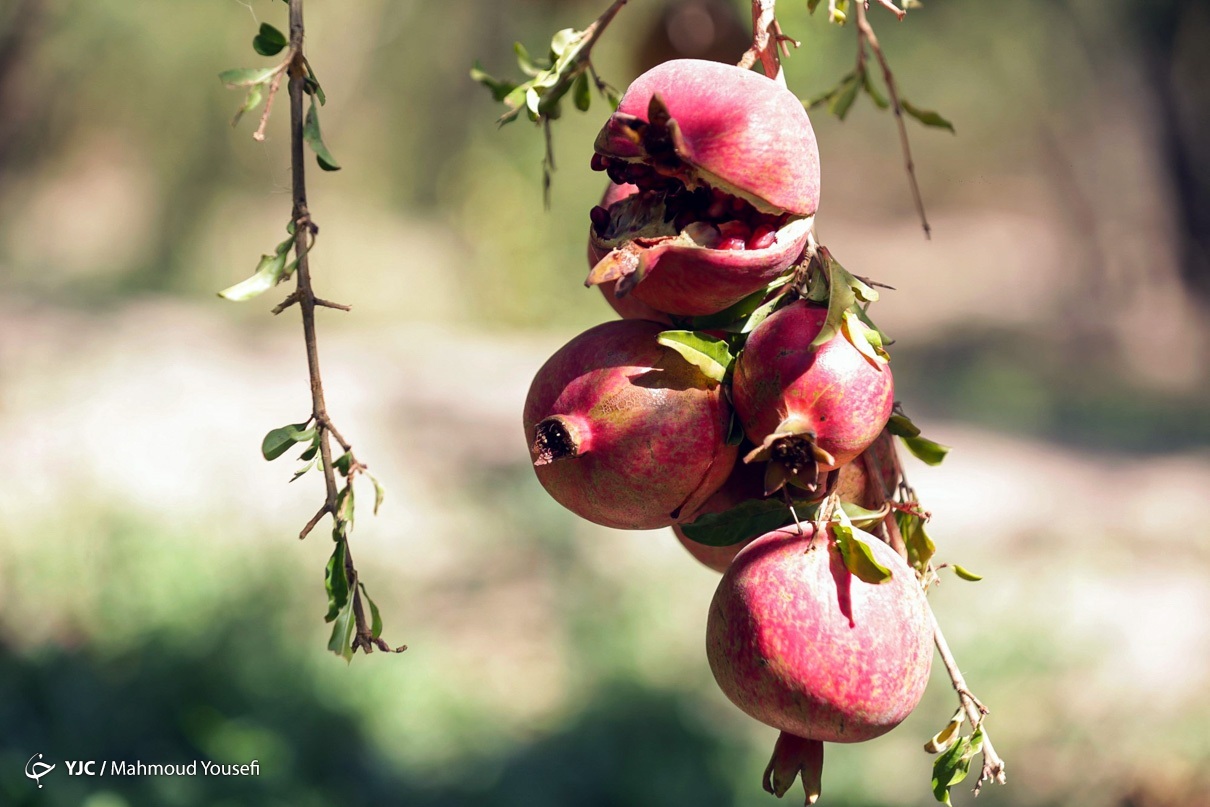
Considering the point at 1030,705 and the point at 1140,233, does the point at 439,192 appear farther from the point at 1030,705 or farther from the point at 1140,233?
the point at 1030,705

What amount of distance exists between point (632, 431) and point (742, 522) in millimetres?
118

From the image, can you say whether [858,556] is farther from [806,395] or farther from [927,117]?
[927,117]

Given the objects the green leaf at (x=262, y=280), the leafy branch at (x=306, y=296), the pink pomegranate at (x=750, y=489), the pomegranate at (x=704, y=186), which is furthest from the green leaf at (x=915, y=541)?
the green leaf at (x=262, y=280)

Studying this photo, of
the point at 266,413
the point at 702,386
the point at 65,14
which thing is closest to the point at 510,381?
the point at 266,413

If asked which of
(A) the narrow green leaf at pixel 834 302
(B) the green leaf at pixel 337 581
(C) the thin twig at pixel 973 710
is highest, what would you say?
(A) the narrow green leaf at pixel 834 302

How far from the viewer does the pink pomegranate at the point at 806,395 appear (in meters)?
0.75

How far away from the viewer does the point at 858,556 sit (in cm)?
76

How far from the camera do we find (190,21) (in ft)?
32.7

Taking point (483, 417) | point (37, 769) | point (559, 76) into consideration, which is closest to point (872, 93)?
point (559, 76)

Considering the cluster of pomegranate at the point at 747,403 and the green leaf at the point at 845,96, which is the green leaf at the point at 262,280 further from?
the green leaf at the point at 845,96

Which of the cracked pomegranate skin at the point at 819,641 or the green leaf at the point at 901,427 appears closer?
the cracked pomegranate skin at the point at 819,641

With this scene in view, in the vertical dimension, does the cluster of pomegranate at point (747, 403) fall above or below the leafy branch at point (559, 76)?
below

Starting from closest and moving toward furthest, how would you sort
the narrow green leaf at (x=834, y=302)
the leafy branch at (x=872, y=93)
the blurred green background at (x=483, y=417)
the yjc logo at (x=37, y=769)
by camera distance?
the narrow green leaf at (x=834, y=302) < the leafy branch at (x=872, y=93) < the yjc logo at (x=37, y=769) < the blurred green background at (x=483, y=417)

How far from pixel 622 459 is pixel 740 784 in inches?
96.0
